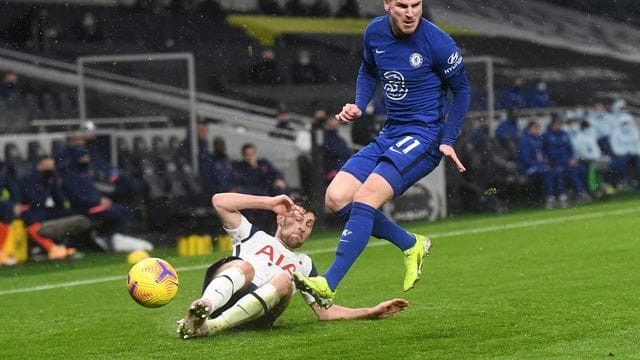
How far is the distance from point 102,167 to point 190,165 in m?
1.38

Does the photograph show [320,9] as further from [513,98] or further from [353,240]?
[353,240]

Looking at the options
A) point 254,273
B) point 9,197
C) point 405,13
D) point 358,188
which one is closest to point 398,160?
point 358,188

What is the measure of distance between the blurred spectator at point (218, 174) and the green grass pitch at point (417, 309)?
2.07m

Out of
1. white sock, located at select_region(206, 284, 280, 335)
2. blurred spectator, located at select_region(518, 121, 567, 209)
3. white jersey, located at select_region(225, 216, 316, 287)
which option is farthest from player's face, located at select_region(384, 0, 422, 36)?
blurred spectator, located at select_region(518, 121, 567, 209)

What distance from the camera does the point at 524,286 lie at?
10.1 metres

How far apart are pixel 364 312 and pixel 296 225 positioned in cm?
79

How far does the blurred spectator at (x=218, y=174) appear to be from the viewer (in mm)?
17359

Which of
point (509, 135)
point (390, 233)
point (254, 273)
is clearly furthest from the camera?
point (509, 135)

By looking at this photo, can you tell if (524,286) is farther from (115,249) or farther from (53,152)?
(53,152)

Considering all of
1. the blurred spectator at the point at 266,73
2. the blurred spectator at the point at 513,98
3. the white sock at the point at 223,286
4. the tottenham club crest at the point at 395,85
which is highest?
the tottenham club crest at the point at 395,85

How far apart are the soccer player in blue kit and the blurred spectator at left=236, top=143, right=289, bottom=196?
912 cm

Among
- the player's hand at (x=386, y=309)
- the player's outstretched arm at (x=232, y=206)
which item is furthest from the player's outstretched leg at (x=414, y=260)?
the player's outstretched arm at (x=232, y=206)

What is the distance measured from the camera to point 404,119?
8.31 meters

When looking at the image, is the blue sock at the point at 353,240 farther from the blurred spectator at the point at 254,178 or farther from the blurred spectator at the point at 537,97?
the blurred spectator at the point at 537,97
